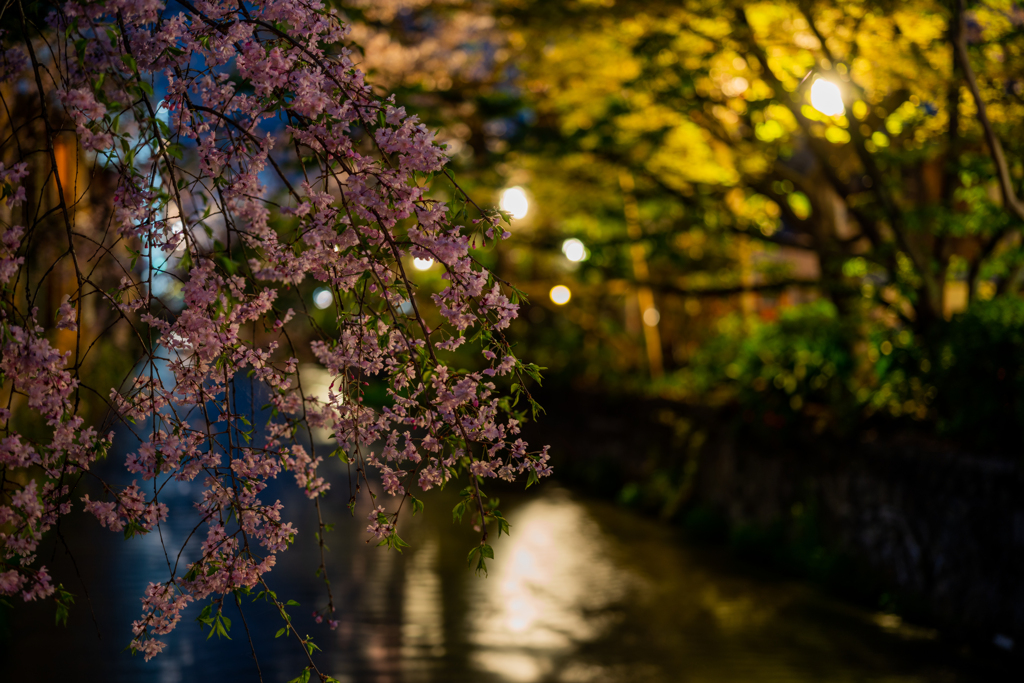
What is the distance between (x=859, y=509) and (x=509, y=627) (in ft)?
11.3

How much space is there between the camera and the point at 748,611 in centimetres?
745

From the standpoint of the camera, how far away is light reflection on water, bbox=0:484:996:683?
5.82m

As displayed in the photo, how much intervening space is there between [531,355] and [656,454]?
202 inches

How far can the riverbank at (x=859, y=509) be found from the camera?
21.2 feet

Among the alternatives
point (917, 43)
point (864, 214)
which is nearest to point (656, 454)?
point (864, 214)

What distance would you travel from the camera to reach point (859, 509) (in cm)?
808

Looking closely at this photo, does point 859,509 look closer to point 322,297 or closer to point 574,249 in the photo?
point 574,249

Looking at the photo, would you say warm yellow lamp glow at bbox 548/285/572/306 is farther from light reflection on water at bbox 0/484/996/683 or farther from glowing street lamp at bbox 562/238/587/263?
light reflection on water at bbox 0/484/996/683

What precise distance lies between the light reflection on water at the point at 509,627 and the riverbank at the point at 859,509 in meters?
0.43

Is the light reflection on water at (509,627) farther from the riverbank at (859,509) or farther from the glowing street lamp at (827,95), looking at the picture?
the glowing street lamp at (827,95)

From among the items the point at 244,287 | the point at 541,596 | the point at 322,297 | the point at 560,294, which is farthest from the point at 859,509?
the point at 322,297

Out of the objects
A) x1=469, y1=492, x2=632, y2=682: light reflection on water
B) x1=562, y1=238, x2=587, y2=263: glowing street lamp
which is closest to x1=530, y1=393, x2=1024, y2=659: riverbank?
x1=469, y1=492, x2=632, y2=682: light reflection on water

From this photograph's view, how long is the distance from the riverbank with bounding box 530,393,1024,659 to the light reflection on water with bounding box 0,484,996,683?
1.42 ft

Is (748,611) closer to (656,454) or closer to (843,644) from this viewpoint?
(843,644)
